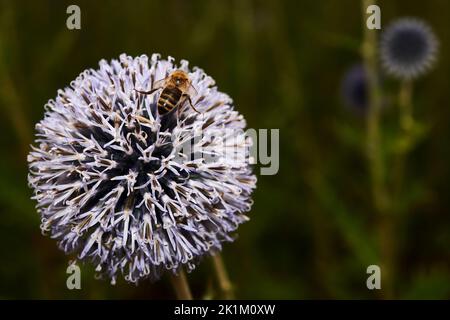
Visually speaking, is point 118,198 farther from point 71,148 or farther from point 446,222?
point 446,222

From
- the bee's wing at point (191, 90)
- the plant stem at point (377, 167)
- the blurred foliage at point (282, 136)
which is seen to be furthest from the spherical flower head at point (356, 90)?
the bee's wing at point (191, 90)

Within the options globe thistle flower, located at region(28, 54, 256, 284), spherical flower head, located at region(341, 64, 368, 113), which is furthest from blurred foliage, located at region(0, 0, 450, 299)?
globe thistle flower, located at region(28, 54, 256, 284)

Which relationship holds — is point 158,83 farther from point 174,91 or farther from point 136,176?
point 136,176

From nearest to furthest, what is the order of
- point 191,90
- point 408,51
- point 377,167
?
point 191,90
point 377,167
point 408,51

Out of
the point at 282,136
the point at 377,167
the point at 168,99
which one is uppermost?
the point at 282,136

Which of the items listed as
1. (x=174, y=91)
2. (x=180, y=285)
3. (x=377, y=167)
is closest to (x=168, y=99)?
(x=174, y=91)

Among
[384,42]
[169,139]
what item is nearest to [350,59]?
[384,42]

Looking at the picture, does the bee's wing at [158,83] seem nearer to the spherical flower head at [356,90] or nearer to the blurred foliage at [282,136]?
the blurred foliage at [282,136]
